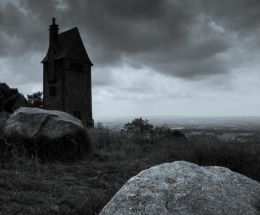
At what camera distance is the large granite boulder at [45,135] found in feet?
32.9

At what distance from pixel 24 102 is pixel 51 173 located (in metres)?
22.0

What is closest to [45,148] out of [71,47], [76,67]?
[76,67]

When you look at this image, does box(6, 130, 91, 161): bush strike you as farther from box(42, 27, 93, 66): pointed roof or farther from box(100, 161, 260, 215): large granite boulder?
box(42, 27, 93, 66): pointed roof

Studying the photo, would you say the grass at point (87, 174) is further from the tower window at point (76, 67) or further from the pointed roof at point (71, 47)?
the pointed roof at point (71, 47)

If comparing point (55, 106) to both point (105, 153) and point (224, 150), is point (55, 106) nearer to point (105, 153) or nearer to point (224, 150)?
point (105, 153)

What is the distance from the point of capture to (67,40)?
40906 millimetres

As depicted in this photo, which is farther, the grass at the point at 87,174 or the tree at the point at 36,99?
the tree at the point at 36,99

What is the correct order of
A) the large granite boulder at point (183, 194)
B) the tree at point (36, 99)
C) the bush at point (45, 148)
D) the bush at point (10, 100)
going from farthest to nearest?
the tree at point (36, 99) → the bush at point (10, 100) → the bush at point (45, 148) → the large granite boulder at point (183, 194)

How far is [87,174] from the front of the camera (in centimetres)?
848

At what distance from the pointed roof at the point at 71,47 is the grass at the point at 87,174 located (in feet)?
91.0

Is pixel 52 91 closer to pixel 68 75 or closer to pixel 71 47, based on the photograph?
pixel 68 75

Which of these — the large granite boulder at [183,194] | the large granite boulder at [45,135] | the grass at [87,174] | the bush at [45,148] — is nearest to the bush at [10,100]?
the grass at [87,174]

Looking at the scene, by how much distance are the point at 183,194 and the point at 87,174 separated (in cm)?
452

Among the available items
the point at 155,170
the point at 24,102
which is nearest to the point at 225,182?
the point at 155,170
